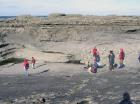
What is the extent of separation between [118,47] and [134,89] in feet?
39.7

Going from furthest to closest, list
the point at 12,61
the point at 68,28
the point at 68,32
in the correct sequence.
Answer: the point at 68,28 < the point at 68,32 < the point at 12,61

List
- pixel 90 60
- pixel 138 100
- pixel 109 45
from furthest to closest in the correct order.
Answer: pixel 109 45 < pixel 90 60 < pixel 138 100

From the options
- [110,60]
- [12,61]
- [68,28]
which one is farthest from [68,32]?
[110,60]

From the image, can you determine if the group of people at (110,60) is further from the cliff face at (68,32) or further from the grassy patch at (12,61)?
the grassy patch at (12,61)

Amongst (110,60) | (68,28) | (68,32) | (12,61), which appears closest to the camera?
(110,60)

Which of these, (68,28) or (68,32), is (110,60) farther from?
(68,28)

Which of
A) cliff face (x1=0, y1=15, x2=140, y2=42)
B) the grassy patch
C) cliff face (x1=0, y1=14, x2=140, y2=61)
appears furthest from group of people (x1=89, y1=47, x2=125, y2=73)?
the grassy patch

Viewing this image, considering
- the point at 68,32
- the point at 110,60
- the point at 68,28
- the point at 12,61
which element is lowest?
the point at 12,61

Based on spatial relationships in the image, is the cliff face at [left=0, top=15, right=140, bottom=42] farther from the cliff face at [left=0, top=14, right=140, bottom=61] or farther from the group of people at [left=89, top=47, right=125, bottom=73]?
the group of people at [left=89, top=47, right=125, bottom=73]

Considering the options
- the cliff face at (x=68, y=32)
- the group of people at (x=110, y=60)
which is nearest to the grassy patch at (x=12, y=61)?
the cliff face at (x=68, y=32)

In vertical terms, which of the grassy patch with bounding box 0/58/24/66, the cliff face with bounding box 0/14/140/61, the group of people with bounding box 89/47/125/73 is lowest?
the grassy patch with bounding box 0/58/24/66

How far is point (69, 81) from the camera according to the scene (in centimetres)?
2877

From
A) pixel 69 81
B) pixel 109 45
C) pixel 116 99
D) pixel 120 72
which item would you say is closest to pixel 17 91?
pixel 69 81

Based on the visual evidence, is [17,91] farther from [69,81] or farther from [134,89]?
[134,89]
